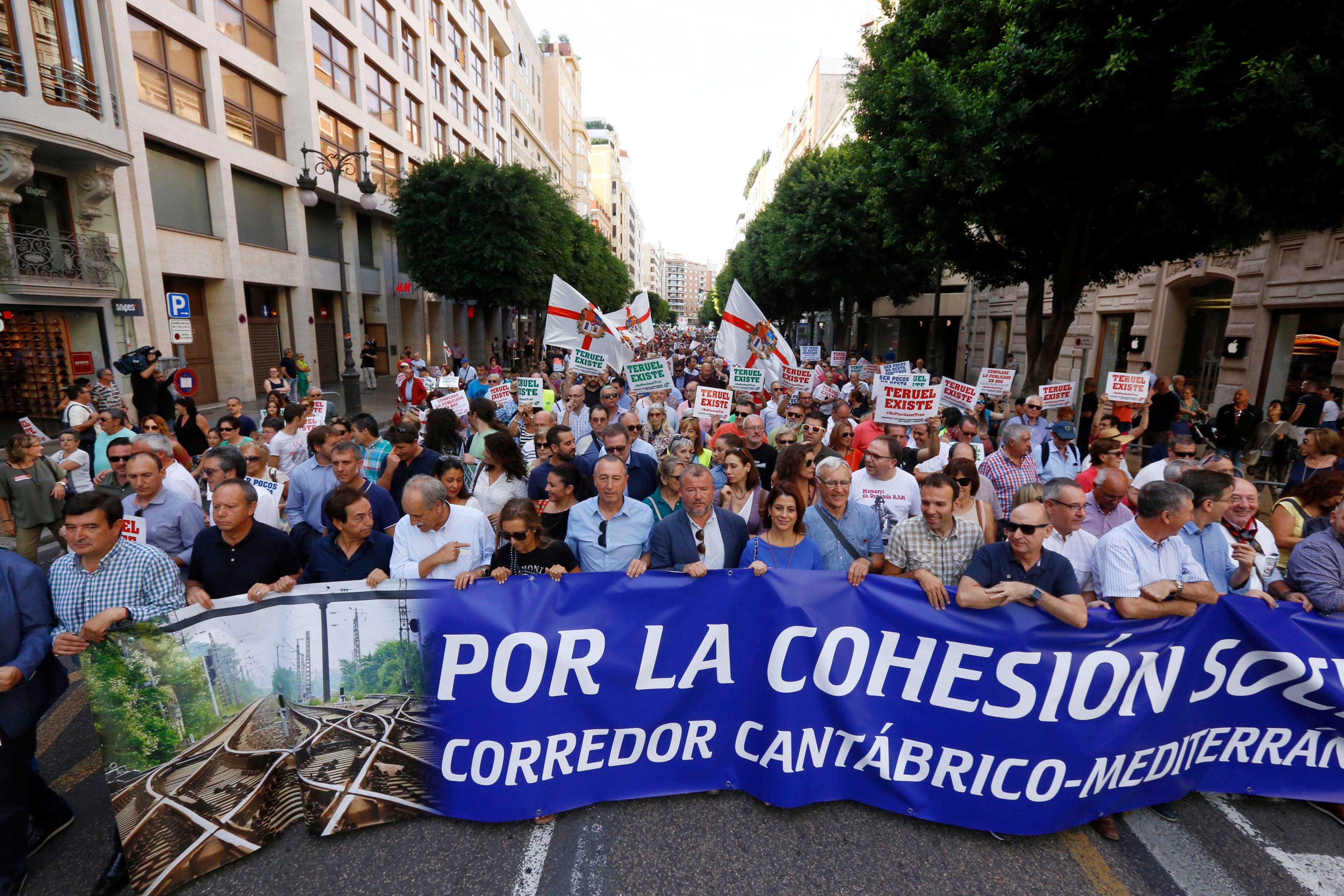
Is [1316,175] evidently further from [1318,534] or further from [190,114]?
[190,114]

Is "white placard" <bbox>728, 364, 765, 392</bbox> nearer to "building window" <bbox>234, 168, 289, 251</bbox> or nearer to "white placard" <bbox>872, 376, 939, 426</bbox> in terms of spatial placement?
"white placard" <bbox>872, 376, 939, 426</bbox>

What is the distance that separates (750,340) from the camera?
411 inches

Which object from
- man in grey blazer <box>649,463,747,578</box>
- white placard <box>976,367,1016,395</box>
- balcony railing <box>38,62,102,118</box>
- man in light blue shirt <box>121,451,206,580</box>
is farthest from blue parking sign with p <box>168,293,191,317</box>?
white placard <box>976,367,1016,395</box>

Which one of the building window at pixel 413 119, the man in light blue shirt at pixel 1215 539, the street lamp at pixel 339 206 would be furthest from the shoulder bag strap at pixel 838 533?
the building window at pixel 413 119

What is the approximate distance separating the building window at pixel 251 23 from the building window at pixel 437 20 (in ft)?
43.3

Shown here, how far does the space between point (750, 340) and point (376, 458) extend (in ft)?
20.0

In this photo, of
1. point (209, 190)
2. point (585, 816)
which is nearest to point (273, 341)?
point (209, 190)

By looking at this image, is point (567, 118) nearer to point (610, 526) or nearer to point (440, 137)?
point (440, 137)

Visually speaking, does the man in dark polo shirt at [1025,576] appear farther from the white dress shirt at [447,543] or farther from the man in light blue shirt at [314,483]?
the man in light blue shirt at [314,483]

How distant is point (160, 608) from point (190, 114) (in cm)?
2176

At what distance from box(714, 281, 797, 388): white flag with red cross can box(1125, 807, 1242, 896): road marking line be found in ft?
25.4

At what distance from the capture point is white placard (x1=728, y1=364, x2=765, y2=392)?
34.8 ft

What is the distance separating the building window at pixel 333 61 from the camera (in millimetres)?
24094

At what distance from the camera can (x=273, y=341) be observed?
77.0ft
